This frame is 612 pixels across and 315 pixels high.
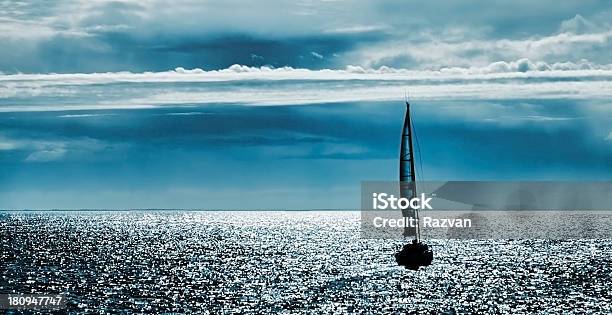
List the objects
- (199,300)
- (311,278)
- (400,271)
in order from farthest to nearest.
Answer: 1. (400,271)
2. (311,278)
3. (199,300)

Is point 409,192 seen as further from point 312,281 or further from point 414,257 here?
point 312,281

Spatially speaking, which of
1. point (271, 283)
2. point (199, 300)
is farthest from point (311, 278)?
point (199, 300)

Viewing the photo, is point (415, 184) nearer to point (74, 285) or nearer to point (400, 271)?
point (400, 271)

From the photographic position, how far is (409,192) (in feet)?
375

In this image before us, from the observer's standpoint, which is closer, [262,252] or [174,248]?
[262,252]

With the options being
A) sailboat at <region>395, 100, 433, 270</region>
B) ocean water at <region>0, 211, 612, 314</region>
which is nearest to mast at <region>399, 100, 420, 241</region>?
sailboat at <region>395, 100, 433, 270</region>

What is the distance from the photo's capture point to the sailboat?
11019cm

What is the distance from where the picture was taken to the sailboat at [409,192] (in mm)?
110188

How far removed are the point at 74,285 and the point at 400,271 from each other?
1792 inches

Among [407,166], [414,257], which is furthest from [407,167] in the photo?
[414,257]

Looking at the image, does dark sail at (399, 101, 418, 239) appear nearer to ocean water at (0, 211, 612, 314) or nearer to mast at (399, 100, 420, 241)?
mast at (399, 100, 420, 241)

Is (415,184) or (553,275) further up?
(415,184)

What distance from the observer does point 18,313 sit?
7888cm

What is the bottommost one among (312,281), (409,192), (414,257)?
(312,281)
